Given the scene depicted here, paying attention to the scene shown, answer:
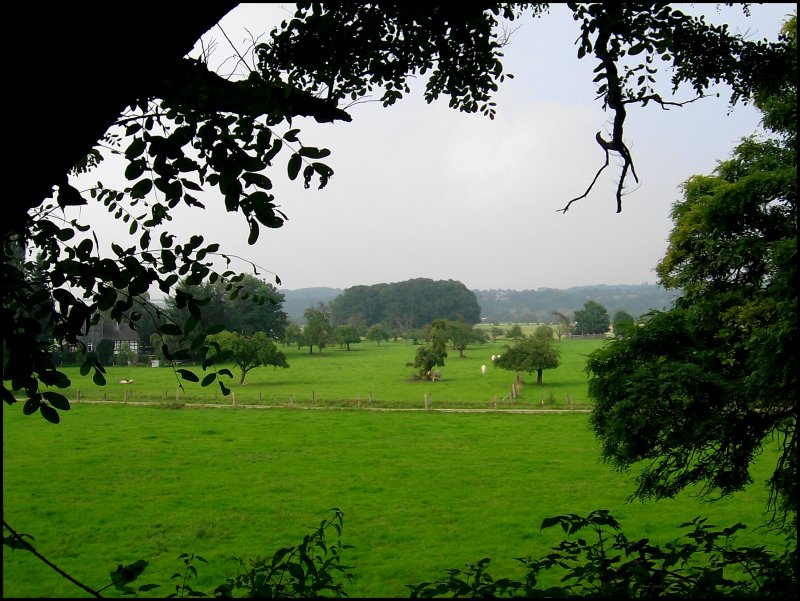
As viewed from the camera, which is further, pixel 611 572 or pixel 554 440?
pixel 554 440

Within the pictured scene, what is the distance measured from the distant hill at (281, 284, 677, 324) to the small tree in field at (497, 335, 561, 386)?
4.41 meters

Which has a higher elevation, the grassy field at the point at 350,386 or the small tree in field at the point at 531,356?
the small tree in field at the point at 531,356

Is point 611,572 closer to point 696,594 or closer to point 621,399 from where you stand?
point 696,594

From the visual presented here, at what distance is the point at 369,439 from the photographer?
21.0 m

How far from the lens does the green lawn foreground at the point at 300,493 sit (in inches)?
420

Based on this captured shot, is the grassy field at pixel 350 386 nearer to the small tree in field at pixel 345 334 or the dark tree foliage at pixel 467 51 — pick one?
the small tree in field at pixel 345 334

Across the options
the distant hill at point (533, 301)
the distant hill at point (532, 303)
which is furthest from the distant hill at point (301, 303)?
the distant hill at point (532, 303)

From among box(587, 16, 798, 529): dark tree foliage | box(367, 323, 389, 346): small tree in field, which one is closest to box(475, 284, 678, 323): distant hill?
box(367, 323, 389, 346): small tree in field

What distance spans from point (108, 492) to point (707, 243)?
1503 centimetres

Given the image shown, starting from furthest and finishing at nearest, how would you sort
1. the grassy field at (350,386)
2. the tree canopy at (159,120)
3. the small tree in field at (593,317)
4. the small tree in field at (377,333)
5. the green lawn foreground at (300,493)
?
the small tree in field at (377,333) → the small tree in field at (593,317) → the grassy field at (350,386) → the green lawn foreground at (300,493) → the tree canopy at (159,120)

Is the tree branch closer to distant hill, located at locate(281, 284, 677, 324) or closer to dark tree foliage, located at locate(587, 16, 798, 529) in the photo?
dark tree foliage, located at locate(587, 16, 798, 529)

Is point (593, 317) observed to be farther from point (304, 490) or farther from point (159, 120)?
point (159, 120)

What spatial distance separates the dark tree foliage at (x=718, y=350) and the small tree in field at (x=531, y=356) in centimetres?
2397

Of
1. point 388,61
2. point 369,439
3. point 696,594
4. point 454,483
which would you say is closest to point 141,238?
point 388,61
